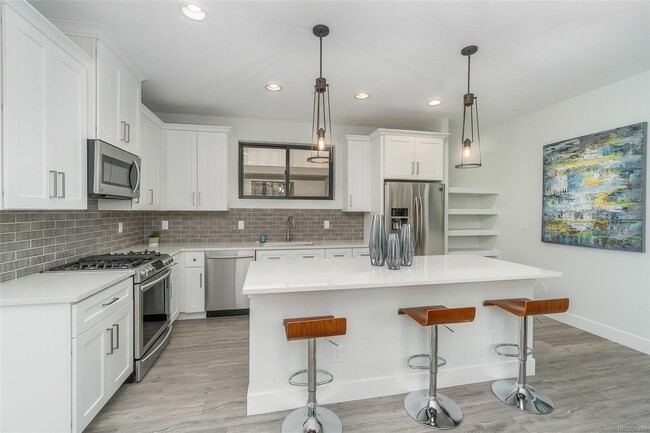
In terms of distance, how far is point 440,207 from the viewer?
4.04 m

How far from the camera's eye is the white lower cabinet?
5.36 feet

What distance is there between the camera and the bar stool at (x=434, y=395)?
1.84 meters

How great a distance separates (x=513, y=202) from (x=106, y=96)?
4.93 metres

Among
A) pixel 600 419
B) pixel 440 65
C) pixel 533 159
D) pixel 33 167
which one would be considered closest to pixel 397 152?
pixel 440 65

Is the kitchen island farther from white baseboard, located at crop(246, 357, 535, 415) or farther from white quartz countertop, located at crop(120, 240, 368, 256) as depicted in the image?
white quartz countertop, located at crop(120, 240, 368, 256)

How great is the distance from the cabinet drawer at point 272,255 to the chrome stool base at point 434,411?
2.15 m

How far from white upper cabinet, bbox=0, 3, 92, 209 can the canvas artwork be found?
477 centimetres

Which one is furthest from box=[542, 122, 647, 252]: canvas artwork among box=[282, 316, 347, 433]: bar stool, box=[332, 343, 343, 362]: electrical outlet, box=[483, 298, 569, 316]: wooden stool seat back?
box=[282, 316, 347, 433]: bar stool

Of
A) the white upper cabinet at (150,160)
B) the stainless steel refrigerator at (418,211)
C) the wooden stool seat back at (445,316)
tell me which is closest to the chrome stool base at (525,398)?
the wooden stool seat back at (445,316)

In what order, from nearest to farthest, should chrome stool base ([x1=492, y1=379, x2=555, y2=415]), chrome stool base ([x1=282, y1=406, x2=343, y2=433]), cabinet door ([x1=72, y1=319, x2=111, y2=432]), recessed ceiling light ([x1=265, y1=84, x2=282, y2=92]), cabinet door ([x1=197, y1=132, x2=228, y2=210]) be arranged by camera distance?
1. cabinet door ([x1=72, y1=319, x2=111, y2=432])
2. chrome stool base ([x1=282, y1=406, x2=343, y2=433])
3. chrome stool base ([x1=492, y1=379, x2=555, y2=415])
4. recessed ceiling light ([x1=265, y1=84, x2=282, y2=92])
5. cabinet door ([x1=197, y1=132, x2=228, y2=210])

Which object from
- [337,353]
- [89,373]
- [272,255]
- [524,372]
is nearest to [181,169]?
[272,255]

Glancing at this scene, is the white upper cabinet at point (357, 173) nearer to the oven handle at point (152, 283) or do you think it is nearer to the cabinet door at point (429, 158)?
the cabinet door at point (429, 158)

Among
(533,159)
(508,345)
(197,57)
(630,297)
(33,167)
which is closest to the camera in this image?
(33,167)

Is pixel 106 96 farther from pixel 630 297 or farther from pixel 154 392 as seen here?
pixel 630 297
